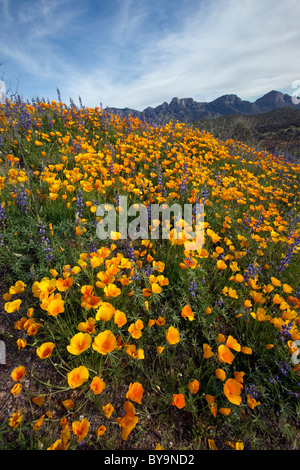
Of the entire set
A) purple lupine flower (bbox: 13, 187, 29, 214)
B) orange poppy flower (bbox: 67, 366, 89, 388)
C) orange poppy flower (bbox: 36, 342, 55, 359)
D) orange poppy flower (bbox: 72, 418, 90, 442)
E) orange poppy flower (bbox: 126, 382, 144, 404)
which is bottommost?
orange poppy flower (bbox: 72, 418, 90, 442)

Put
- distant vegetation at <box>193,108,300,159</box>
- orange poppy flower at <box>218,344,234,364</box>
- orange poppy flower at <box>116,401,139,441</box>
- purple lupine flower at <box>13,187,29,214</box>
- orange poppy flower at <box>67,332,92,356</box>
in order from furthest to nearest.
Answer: distant vegetation at <box>193,108,300,159</box>
purple lupine flower at <box>13,187,29,214</box>
orange poppy flower at <box>218,344,234,364</box>
orange poppy flower at <box>67,332,92,356</box>
orange poppy flower at <box>116,401,139,441</box>

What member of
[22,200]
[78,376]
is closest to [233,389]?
[78,376]

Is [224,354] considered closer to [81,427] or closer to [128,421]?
[128,421]

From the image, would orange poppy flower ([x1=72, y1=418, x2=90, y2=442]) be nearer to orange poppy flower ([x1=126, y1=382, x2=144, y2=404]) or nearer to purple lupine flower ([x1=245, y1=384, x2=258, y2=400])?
orange poppy flower ([x1=126, y1=382, x2=144, y2=404])

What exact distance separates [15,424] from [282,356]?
2124 mm

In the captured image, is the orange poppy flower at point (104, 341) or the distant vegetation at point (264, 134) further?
the distant vegetation at point (264, 134)

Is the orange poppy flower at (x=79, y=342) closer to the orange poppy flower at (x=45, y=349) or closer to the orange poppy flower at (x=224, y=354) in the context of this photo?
the orange poppy flower at (x=45, y=349)

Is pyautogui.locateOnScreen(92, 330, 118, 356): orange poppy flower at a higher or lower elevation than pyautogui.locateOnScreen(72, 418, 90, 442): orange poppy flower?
higher

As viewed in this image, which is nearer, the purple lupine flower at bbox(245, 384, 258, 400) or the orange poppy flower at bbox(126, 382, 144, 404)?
the orange poppy flower at bbox(126, 382, 144, 404)

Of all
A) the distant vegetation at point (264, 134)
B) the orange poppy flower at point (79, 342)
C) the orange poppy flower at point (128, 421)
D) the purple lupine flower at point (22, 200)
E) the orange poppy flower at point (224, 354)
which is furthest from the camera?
the distant vegetation at point (264, 134)

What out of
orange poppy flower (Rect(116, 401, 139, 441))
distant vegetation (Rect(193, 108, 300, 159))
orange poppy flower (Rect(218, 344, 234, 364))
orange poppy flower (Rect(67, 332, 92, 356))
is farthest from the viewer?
distant vegetation (Rect(193, 108, 300, 159))

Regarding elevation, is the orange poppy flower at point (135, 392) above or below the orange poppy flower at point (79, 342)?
below

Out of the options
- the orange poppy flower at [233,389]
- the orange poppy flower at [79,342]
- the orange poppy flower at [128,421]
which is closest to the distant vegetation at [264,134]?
the orange poppy flower at [233,389]

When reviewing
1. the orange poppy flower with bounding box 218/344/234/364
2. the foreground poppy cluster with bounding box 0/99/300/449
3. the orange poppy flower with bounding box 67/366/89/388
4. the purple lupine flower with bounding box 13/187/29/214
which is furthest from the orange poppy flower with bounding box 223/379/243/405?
the purple lupine flower with bounding box 13/187/29/214
